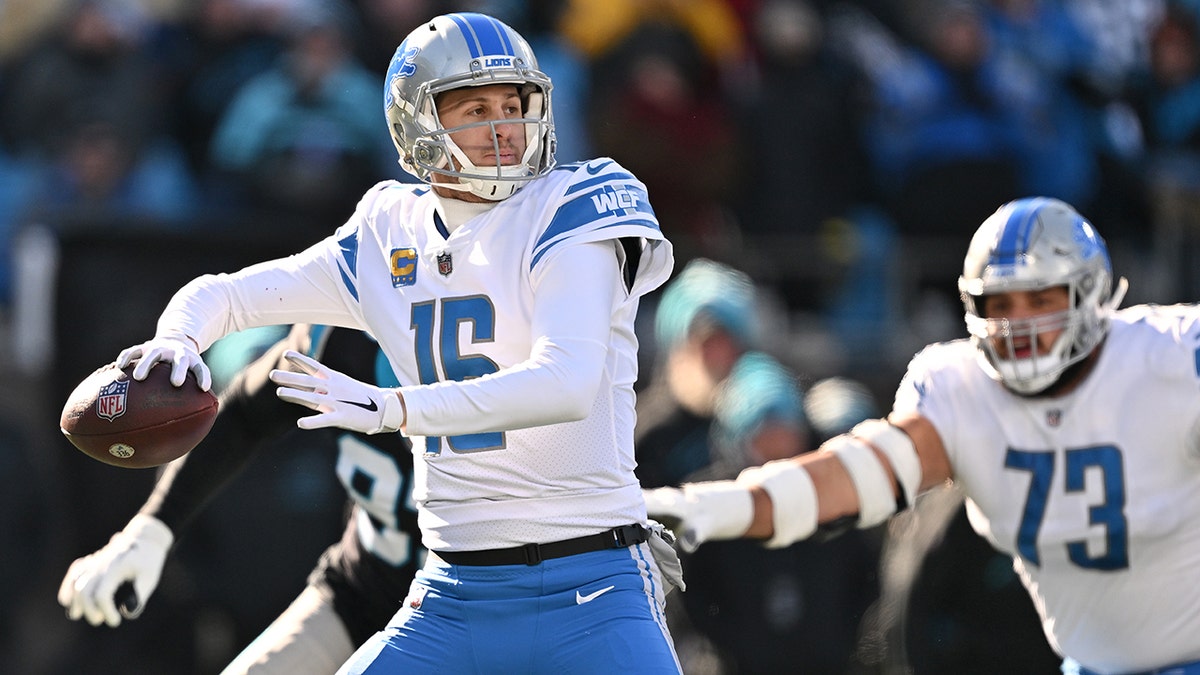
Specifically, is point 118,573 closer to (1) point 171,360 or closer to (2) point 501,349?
(1) point 171,360

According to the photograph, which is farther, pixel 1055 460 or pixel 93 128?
pixel 93 128

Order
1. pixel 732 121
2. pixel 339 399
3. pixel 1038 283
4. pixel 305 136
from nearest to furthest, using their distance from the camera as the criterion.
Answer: pixel 339 399 < pixel 1038 283 < pixel 305 136 < pixel 732 121

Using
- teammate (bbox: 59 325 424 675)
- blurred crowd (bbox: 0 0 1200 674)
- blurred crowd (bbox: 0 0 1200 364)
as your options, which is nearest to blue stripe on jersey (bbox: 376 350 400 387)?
teammate (bbox: 59 325 424 675)

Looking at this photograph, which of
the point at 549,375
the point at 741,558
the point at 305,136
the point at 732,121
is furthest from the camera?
the point at 732,121

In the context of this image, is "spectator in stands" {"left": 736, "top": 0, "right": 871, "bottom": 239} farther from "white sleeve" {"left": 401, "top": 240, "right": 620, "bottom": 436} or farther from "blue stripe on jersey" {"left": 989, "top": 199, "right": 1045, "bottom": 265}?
"white sleeve" {"left": 401, "top": 240, "right": 620, "bottom": 436}

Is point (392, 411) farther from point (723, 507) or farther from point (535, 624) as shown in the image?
→ point (723, 507)

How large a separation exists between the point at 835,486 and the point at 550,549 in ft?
4.42

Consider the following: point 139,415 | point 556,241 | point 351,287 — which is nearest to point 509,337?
point 556,241

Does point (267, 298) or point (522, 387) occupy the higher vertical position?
point (267, 298)

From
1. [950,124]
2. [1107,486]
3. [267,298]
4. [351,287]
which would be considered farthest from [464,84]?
[950,124]

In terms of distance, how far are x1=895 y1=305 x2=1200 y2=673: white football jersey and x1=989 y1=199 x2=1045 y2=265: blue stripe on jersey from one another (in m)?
0.33

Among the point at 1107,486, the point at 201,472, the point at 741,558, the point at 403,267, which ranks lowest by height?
the point at 741,558

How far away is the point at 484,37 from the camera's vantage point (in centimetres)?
392

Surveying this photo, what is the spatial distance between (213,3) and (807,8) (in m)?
2.82
